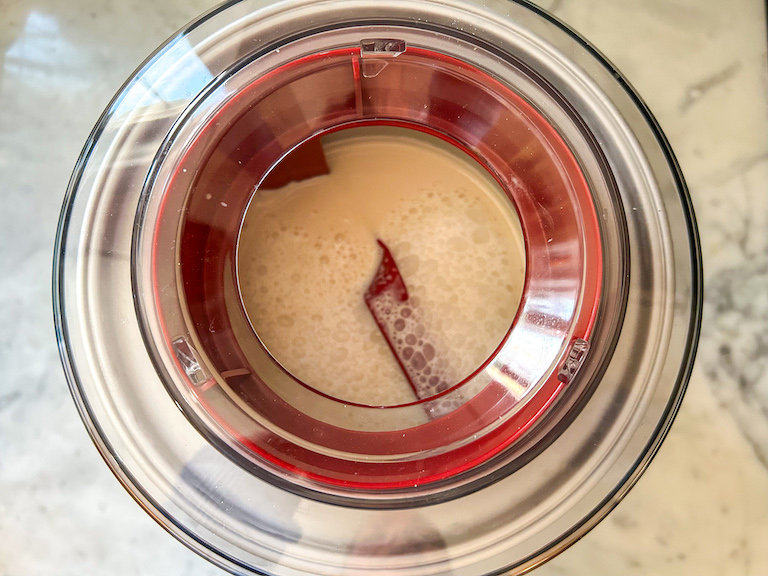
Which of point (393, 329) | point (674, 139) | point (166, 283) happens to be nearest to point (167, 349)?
point (166, 283)

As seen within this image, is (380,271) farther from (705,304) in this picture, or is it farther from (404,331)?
(705,304)

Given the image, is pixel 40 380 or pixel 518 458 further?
pixel 40 380

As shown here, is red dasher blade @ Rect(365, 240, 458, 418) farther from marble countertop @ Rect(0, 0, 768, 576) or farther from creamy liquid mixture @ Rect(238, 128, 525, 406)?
marble countertop @ Rect(0, 0, 768, 576)

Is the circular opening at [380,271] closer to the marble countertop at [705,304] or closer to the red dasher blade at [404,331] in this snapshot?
the red dasher blade at [404,331]

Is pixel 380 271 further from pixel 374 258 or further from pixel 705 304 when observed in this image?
pixel 705 304

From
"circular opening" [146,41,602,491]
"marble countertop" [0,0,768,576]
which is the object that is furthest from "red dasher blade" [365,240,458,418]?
"marble countertop" [0,0,768,576]

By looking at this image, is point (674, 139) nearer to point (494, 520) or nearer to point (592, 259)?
point (592, 259)

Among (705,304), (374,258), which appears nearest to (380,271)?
(374,258)
